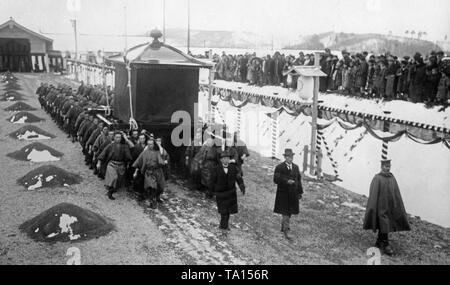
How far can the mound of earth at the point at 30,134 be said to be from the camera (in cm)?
1750

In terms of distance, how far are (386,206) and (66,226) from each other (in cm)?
589

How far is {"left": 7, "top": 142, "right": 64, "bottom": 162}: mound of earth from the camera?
14.3 m

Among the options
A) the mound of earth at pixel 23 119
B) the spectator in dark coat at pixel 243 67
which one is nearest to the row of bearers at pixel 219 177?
the mound of earth at pixel 23 119

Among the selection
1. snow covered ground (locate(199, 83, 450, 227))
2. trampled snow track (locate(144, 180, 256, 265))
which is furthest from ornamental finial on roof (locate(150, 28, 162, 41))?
snow covered ground (locate(199, 83, 450, 227))

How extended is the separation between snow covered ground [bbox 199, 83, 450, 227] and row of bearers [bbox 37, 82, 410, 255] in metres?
3.18

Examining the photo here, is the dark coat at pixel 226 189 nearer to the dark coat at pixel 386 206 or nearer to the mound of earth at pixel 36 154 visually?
the dark coat at pixel 386 206

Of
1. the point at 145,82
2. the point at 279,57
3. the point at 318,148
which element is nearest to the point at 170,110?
the point at 145,82

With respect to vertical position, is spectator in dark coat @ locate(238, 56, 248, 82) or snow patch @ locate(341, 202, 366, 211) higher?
spectator in dark coat @ locate(238, 56, 248, 82)

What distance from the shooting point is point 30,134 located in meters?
17.7

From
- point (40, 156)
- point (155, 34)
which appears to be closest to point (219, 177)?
point (155, 34)

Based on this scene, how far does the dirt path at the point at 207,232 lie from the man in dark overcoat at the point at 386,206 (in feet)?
1.93

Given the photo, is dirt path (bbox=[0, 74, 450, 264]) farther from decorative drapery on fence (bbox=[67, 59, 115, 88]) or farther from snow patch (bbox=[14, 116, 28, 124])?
decorative drapery on fence (bbox=[67, 59, 115, 88])

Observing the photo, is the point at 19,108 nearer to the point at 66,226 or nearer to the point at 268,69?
the point at 268,69

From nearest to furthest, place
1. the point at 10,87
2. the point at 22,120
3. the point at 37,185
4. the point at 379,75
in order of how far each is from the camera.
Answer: the point at 37,185, the point at 379,75, the point at 22,120, the point at 10,87
